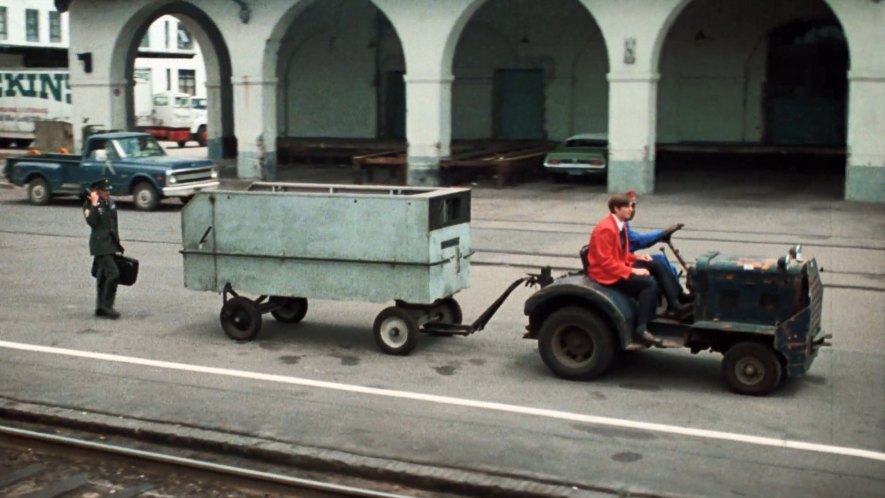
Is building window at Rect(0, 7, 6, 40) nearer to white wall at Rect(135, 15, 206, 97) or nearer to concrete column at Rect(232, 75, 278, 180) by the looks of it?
white wall at Rect(135, 15, 206, 97)

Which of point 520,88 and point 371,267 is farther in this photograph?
point 520,88

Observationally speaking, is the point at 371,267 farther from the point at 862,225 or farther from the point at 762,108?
the point at 762,108

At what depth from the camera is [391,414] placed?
378 inches

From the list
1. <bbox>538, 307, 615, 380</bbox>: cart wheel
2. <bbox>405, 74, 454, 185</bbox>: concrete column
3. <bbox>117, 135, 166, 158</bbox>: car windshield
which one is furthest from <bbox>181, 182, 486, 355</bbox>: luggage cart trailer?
<bbox>405, 74, 454, 185</bbox>: concrete column

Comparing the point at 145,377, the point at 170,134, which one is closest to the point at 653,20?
the point at 145,377

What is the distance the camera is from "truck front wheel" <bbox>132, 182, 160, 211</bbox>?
2509cm

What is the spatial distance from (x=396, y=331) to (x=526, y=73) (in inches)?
977

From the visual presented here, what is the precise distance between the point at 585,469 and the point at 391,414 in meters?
1.96

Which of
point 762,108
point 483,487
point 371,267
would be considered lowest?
point 483,487

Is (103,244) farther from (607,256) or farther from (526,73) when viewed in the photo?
(526,73)

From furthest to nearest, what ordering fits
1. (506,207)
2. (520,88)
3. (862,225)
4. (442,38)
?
(520,88) → (442,38) → (506,207) → (862,225)

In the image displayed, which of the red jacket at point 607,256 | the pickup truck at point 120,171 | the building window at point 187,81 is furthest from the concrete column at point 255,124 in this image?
the building window at point 187,81

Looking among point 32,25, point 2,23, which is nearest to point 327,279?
point 2,23

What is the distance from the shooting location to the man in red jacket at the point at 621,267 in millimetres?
10453
